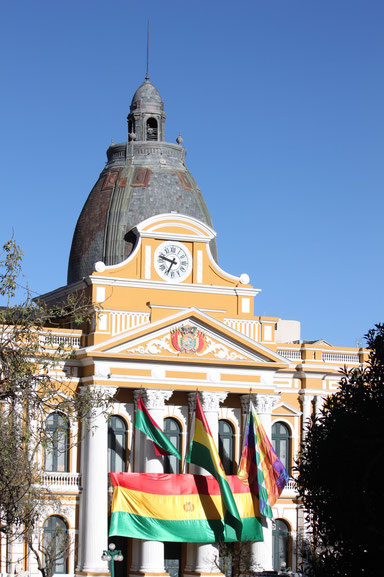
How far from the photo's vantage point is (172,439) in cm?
6344

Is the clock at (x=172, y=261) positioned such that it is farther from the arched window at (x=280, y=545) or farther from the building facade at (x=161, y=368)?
the arched window at (x=280, y=545)

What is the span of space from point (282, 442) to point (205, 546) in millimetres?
8148

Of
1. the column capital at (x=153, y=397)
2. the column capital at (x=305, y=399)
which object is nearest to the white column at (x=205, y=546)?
the column capital at (x=153, y=397)

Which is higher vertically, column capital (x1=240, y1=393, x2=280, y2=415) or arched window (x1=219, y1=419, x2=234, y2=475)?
column capital (x1=240, y1=393, x2=280, y2=415)

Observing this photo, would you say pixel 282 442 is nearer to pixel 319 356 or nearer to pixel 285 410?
pixel 285 410

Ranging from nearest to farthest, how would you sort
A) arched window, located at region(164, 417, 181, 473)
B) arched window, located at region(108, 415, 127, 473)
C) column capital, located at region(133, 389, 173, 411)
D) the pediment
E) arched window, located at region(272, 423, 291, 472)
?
column capital, located at region(133, 389, 173, 411) < arched window, located at region(108, 415, 127, 473) < arched window, located at region(164, 417, 181, 473) < arched window, located at region(272, 423, 291, 472) < the pediment

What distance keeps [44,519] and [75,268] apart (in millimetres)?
14288

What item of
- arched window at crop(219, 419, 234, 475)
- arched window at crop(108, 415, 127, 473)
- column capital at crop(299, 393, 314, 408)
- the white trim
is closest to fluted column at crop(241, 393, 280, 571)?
arched window at crop(219, 419, 234, 475)

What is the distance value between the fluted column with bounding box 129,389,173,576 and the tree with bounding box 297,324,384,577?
22466mm

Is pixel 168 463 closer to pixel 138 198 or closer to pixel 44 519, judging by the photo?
pixel 44 519

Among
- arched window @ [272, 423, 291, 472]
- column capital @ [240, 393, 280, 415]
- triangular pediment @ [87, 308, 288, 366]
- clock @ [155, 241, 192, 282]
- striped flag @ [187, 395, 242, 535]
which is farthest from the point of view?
arched window @ [272, 423, 291, 472]

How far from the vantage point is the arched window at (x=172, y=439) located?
63.3 meters

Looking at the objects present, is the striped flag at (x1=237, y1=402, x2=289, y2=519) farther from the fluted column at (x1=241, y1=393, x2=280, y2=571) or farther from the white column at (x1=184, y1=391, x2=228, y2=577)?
the white column at (x1=184, y1=391, x2=228, y2=577)

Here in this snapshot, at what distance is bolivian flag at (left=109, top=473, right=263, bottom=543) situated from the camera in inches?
2356
